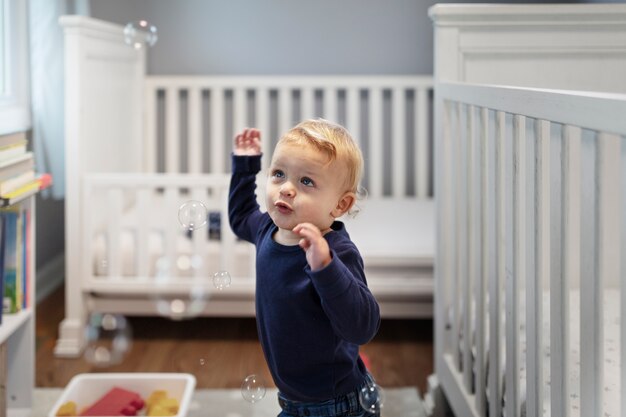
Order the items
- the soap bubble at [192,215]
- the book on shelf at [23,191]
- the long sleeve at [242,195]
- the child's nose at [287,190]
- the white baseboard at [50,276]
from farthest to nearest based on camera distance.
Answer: the white baseboard at [50,276] < the book on shelf at [23,191] < the soap bubble at [192,215] < the long sleeve at [242,195] < the child's nose at [287,190]

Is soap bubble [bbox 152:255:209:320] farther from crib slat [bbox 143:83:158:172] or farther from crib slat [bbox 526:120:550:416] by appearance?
crib slat [bbox 526:120:550:416]

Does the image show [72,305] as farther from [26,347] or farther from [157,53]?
[157,53]

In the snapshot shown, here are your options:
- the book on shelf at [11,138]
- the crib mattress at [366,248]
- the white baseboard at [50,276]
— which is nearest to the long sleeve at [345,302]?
the book on shelf at [11,138]

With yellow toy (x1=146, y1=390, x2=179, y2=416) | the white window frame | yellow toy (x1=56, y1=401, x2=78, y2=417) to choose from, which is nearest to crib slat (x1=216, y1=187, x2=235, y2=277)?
the white window frame

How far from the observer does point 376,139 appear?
10.3ft

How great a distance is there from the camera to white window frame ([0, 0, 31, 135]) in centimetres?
220

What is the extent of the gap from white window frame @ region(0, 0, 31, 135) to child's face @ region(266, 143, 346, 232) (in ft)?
4.24

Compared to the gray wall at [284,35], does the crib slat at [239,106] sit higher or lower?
lower

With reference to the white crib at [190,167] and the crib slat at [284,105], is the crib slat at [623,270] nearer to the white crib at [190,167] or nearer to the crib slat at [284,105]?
the white crib at [190,167]

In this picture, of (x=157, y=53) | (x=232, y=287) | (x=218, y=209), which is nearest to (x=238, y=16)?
(x=157, y=53)

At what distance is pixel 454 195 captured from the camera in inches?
68.1

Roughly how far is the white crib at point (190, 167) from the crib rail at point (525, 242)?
0.63 metres

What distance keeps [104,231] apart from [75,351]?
357 mm

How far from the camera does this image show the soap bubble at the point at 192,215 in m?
1.45
